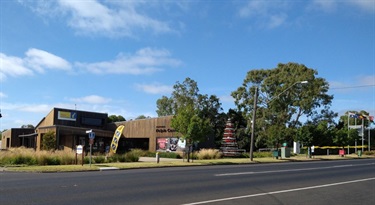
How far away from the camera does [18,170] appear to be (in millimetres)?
22281

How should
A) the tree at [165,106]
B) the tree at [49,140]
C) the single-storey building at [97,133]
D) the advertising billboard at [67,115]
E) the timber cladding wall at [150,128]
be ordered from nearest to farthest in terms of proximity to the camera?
the tree at [49,140], the timber cladding wall at [150,128], the single-storey building at [97,133], the advertising billboard at [67,115], the tree at [165,106]

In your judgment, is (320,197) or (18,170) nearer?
(320,197)

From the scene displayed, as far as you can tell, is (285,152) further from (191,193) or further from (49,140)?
(191,193)

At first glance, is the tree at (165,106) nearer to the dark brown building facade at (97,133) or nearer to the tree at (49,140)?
the dark brown building facade at (97,133)

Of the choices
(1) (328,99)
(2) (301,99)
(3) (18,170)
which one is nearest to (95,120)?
(2) (301,99)

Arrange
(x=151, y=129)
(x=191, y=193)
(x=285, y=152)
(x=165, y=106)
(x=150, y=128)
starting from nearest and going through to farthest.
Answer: (x=191, y=193)
(x=285, y=152)
(x=151, y=129)
(x=150, y=128)
(x=165, y=106)

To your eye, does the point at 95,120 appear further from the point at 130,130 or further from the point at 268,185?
the point at 268,185

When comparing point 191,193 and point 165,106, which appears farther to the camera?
point 165,106

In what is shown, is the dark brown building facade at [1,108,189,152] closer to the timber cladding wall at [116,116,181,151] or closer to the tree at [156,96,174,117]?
the timber cladding wall at [116,116,181,151]

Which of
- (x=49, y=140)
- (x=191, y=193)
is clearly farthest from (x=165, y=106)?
(x=191, y=193)

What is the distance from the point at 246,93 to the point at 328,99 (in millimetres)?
13336

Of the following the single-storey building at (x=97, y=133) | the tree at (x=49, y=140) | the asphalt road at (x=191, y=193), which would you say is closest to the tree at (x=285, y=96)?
the single-storey building at (x=97, y=133)

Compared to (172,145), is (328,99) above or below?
above

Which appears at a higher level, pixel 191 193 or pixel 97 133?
pixel 97 133
